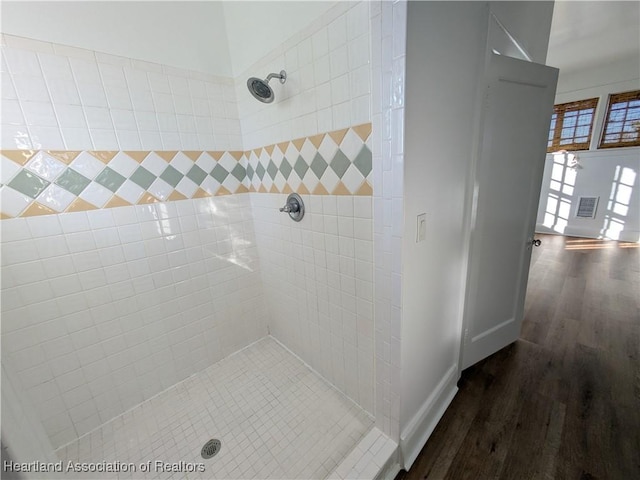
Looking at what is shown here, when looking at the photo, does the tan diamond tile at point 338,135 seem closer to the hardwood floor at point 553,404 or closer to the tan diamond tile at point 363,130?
the tan diamond tile at point 363,130

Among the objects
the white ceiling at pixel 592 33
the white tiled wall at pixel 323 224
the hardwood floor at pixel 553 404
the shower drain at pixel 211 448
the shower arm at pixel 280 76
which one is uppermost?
the white ceiling at pixel 592 33

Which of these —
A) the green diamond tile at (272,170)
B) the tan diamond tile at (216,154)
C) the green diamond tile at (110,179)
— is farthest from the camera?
the tan diamond tile at (216,154)

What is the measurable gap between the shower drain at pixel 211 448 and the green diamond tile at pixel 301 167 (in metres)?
1.47

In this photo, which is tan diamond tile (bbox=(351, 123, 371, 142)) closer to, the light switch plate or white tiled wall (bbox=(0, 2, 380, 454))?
white tiled wall (bbox=(0, 2, 380, 454))

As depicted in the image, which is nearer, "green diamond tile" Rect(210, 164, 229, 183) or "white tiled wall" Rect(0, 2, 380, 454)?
"white tiled wall" Rect(0, 2, 380, 454)

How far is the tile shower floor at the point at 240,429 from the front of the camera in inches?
46.9

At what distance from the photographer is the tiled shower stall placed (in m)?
1.05

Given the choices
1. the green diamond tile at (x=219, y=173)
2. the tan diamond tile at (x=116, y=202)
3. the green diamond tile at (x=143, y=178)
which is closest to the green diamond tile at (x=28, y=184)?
the tan diamond tile at (x=116, y=202)

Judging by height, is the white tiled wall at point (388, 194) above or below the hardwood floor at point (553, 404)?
above

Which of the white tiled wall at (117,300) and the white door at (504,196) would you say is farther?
the white door at (504,196)

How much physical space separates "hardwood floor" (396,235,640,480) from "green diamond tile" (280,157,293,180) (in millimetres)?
1609

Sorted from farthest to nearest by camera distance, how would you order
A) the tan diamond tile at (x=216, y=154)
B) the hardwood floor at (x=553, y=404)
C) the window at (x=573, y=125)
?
the window at (x=573, y=125), the tan diamond tile at (x=216, y=154), the hardwood floor at (x=553, y=404)

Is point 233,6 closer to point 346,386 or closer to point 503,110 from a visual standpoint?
point 503,110

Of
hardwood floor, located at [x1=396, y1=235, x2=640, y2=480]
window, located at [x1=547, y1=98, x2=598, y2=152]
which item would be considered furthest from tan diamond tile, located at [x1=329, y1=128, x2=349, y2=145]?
window, located at [x1=547, y1=98, x2=598, y2=152]
